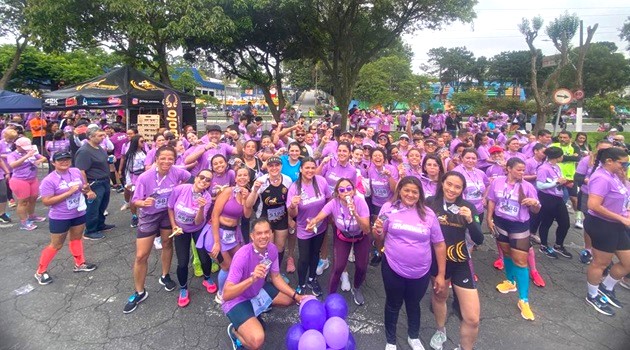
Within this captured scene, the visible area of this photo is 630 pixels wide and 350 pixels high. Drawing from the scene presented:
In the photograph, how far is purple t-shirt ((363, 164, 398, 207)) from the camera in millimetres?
4988

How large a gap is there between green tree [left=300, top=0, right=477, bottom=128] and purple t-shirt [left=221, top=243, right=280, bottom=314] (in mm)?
13372

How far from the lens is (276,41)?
17203 mm

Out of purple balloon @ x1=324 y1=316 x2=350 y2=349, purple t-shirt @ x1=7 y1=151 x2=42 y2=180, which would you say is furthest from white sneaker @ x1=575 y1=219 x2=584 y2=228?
purple t-shirt @ x1=7 y1=151 x2=42 y2=180

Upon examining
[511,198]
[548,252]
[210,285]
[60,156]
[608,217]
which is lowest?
[210,285]

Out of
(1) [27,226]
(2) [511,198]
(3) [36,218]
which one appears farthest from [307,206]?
(3) [36,218]

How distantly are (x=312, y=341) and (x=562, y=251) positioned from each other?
198 inches

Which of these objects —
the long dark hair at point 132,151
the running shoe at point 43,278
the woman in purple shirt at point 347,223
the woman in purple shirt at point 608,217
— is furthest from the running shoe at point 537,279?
the long dark hair at point 132,151

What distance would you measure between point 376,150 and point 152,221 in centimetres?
318

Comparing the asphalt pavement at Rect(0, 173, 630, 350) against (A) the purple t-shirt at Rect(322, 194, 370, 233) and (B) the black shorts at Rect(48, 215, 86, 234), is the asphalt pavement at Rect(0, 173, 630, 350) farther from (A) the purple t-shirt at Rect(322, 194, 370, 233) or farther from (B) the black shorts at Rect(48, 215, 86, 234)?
(A) the purple t-shirt at Rect(322, 194, 370, 233)

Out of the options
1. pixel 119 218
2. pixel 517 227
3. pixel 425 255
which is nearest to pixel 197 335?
pixel 425 255

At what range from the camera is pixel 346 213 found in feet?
12.4

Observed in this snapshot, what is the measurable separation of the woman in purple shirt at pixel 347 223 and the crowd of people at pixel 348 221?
1 cm

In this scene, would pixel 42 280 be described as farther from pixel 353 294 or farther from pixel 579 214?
pixel 579 214

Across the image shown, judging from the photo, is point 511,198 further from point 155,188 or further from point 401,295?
point 155,188
